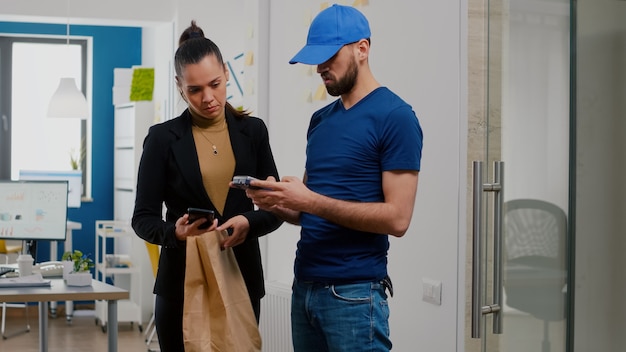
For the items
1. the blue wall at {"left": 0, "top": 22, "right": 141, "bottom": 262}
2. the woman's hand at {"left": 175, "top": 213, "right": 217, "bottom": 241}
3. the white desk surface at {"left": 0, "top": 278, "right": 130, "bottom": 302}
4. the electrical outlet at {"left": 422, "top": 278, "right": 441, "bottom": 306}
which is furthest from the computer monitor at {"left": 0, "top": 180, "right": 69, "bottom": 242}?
the blue wall at {"left": 0, "top": 22, "right": 141, "bottom": 262}

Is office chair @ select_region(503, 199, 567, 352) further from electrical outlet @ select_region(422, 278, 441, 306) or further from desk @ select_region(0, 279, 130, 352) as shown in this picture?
desk @ select_region(0, 279, 130, 352)

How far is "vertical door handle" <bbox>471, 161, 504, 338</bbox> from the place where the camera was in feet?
6.61

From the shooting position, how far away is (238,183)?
6.59 ft

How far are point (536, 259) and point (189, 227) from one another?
2.73 ft

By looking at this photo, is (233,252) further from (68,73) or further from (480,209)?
(68,73)

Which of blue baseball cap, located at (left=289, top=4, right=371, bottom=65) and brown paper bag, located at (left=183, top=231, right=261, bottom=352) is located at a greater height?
blue baseball cap, located at (left=289, top=4, right=371, bottom=65)

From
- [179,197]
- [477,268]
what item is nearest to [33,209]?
[179,197]

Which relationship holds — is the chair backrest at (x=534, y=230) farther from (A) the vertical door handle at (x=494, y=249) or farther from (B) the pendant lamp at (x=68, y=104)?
(B) the pendant lamp at (x=68, y=104)

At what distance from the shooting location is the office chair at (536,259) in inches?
74.8

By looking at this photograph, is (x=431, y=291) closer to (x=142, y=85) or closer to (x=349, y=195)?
(x=349, y=195)

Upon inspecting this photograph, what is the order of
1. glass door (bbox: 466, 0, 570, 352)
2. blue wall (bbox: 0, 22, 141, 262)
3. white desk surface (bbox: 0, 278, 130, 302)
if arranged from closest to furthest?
1. glass door (bbox: 466, 0, 570, 352)
2. white desk surface (bbox: 0, 278, 130, 302)
3. blue wall (bbox: 0, 22, 141, 262)

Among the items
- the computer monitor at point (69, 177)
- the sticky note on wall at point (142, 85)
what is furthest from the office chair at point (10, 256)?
the sticky note on wall at point (142, 85)

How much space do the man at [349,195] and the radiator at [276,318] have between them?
2305mm

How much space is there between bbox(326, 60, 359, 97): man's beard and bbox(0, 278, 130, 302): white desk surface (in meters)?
2.04
